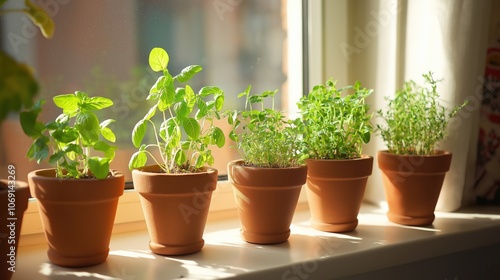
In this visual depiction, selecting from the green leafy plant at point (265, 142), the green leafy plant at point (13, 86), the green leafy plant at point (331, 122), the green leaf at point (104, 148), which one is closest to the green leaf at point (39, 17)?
the green leaf at point (104, 148)

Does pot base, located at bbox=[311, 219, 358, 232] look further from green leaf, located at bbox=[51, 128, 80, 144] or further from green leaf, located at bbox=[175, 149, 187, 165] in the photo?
green leaf, located at bbox=[51, 128, 80, 144]

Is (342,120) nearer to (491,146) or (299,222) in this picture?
(299,222)

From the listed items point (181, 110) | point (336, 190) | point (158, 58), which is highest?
point (158, 58)

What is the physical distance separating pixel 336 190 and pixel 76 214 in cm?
63

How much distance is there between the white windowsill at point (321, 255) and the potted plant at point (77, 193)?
1.8 inches

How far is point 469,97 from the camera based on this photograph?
4.83ft

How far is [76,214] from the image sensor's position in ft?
3.41

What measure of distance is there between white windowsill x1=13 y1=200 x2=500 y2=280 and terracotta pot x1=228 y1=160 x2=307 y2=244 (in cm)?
3

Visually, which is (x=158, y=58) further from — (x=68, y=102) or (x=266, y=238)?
(x=266, y=238)

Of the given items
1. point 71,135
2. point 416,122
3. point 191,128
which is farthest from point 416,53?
point 71,135

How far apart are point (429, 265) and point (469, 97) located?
1.58 ft

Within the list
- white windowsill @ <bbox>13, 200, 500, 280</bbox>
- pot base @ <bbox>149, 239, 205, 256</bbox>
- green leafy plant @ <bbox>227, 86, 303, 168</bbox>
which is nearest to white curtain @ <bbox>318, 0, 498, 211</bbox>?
white windowsill @ <bbox>13, 200, 500, 280</bbox>

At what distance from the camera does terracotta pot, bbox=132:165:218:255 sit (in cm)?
111

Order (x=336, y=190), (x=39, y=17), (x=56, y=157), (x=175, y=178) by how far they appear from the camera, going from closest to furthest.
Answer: (x=39, y=17) < (x=56, y=157) < (x=175, y=178) < (x=336, y=190)
